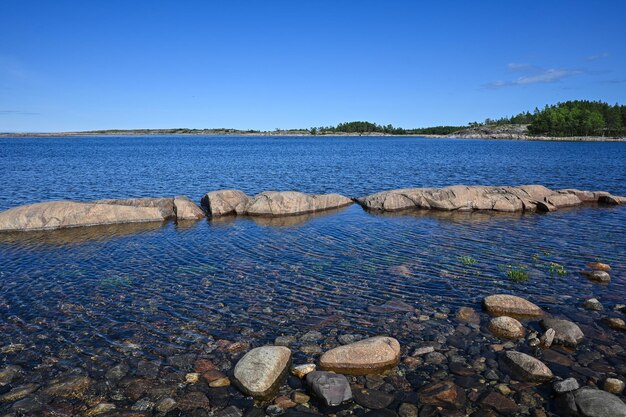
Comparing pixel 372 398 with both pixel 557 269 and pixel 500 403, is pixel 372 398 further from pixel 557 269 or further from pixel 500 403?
pixel 557 269

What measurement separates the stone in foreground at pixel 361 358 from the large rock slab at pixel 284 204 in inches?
716

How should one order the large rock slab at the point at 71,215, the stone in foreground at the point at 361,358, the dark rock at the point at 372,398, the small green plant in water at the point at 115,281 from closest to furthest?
the dark rock at the point at 372,398
the stone in foreground at the point at 361,358
the small green plant in water at the point at 115,281
the large rock slab at the point at 71,215

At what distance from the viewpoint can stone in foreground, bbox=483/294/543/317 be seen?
1183 cm

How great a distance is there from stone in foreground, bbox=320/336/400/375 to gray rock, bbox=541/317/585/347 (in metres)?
4.31

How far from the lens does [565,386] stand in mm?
8133

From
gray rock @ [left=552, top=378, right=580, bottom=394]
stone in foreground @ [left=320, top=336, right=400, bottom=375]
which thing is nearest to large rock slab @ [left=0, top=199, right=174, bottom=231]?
stone in foreground @ [left=320, top=336, right=400, bottom=375]

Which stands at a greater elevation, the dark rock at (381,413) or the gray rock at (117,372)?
the gray rock at (117,372)

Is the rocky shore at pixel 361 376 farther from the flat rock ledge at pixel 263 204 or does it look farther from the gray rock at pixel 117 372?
the flat rock ledge at pixel 263 204

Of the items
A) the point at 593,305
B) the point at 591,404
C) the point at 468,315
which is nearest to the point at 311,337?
the point at 468,315

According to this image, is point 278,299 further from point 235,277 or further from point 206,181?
point 206,181

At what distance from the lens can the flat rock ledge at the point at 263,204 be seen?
27.1 metres

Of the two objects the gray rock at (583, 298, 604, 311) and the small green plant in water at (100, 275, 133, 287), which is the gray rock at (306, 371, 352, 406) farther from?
the small green plant in water at (100, 275, 133, 287)

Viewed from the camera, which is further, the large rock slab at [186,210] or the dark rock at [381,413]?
the large rock slab at [186,210]

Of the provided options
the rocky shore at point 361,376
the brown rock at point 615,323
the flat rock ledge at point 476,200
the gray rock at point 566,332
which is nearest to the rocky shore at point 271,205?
the flat rock ledge at point 476,200
